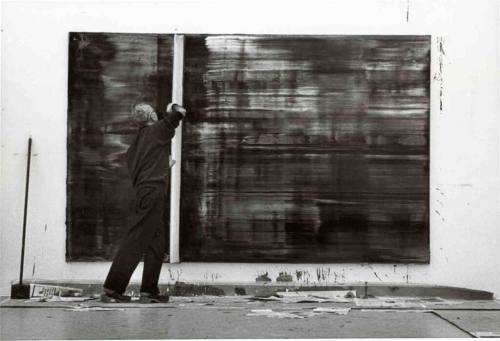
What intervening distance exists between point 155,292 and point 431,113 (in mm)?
2474

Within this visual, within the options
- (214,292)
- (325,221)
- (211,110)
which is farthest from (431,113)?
(214,292)

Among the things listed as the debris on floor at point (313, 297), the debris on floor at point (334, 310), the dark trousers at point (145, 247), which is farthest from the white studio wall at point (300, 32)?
the debris on floor at point (334, 310)

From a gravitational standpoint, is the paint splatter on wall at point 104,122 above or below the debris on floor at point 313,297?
above

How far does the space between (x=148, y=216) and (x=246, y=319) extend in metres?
1.15

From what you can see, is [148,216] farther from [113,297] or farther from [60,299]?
[60,299]

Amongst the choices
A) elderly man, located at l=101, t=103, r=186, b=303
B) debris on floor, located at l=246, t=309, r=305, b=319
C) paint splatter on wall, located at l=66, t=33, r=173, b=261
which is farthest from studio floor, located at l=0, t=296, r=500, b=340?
paint splatter on wall, located at l=66, t=33, r=173, b=261

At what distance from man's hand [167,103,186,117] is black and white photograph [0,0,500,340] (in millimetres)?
91

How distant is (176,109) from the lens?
6539mm

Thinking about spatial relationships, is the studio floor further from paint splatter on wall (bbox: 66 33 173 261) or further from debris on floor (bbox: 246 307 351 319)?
paint splatter on wall (bbox: 66 33 173 261)

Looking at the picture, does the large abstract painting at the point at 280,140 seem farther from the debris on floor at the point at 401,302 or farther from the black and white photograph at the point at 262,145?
the debris on floor at the point at 401,302

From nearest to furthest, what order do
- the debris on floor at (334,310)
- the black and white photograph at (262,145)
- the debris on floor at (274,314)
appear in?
the debris on floor at (274,314) → the debris on floor at (334,310) → the black and white photograph at (262,145)

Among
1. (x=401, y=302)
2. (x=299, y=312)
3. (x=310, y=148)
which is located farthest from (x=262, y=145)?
(x=401, y=302)

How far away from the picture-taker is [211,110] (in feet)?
21.9

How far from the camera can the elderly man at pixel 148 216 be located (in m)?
6.47
